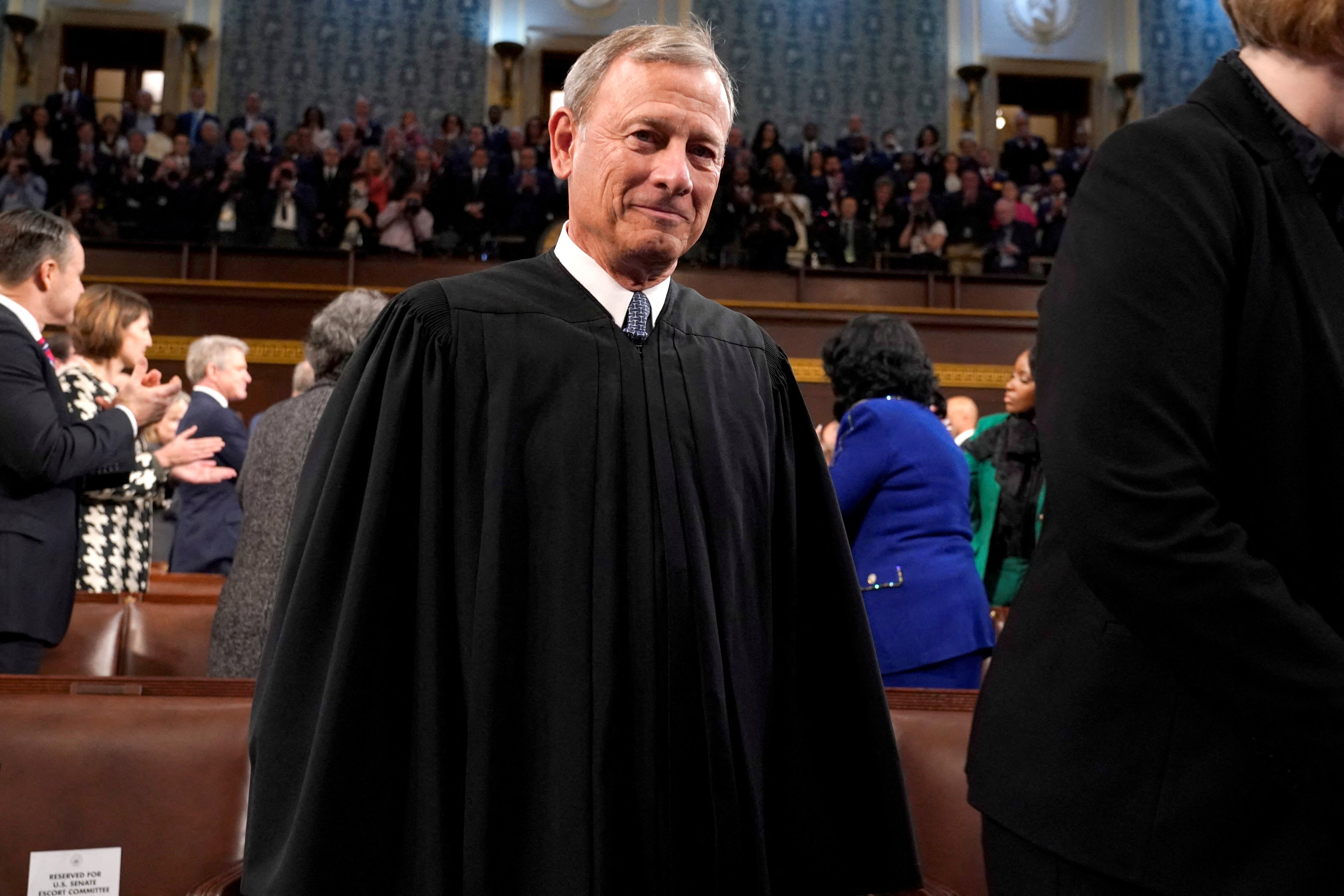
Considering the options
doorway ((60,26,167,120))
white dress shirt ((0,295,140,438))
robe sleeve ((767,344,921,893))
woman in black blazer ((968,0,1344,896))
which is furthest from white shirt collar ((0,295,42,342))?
doorway ((60,26,167,120))

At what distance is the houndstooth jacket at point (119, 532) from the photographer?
10.3 feet

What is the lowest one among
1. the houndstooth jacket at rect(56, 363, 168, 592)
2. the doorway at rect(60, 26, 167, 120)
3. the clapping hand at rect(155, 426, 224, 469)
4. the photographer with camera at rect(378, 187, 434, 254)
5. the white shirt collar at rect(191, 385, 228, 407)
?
the houndstooth jacket at rect(56, 363, 168, 592)

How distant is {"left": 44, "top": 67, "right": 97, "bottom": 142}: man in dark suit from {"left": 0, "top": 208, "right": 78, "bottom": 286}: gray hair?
988cm

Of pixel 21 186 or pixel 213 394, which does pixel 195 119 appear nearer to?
pixel 21 186

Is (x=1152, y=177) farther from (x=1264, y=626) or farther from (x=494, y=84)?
(x=494, y=84)

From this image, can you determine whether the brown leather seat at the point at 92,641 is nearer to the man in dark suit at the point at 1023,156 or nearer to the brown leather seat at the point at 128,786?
the brown leather seat at the point at 128,786

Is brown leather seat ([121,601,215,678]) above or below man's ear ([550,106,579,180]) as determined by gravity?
below

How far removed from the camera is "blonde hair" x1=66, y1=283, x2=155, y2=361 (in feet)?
10.6

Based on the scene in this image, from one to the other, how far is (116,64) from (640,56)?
14.1 meters

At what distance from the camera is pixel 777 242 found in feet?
33.5

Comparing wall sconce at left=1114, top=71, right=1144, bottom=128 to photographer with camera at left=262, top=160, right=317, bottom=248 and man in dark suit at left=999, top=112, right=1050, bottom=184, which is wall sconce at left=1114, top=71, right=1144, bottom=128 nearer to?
man in dark suit at left=999, top=112, right=1050, bottom=184

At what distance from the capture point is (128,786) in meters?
1.90

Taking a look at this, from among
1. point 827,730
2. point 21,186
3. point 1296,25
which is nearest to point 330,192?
point 21,186

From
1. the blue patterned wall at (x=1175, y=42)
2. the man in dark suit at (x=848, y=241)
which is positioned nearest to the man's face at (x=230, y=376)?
the man in dark suit at (x=848, y=241)
